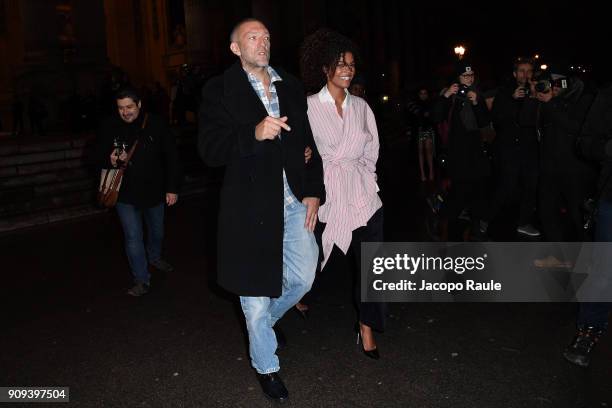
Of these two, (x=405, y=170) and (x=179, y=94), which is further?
(x=179, y=94)

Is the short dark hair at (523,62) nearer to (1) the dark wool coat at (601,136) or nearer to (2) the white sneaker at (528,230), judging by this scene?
(2) the white sneaker at (528,230)

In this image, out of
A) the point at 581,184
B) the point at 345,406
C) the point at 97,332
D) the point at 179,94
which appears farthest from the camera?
the point at 179,94

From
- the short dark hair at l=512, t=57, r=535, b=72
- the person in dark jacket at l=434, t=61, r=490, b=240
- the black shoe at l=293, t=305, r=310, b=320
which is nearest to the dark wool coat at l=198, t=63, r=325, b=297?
the black shoe at l=293, t=305, r=310, b=320

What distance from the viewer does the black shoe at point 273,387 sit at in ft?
12.1

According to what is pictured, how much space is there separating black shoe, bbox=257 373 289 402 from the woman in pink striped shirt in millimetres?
796

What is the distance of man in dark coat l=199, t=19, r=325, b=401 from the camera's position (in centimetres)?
350

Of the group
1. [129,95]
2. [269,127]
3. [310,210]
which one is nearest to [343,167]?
[310,210]

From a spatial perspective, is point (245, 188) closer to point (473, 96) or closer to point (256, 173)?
point (256, 173)

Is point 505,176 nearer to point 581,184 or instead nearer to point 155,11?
point 581,184

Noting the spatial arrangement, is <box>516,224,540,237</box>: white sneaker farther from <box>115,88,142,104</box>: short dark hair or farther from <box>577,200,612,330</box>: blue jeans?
<box>115,88,142,104</box>: short dark hair

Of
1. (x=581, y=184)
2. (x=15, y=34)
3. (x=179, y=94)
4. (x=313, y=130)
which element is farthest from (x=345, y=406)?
(x=15, y=34)

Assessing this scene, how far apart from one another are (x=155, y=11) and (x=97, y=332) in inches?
1306

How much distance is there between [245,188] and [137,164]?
274 cm

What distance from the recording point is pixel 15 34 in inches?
1115
